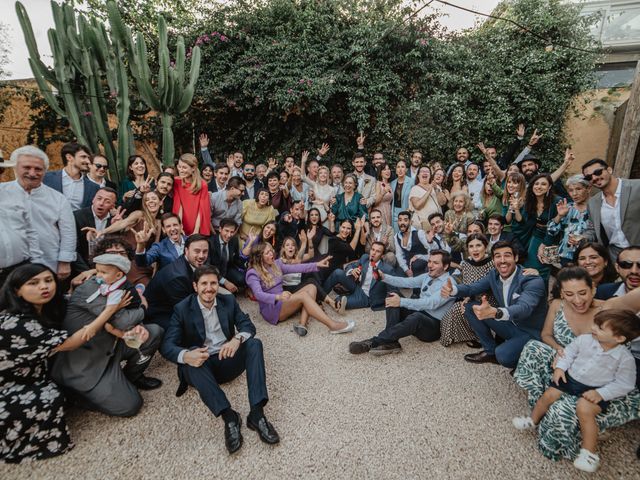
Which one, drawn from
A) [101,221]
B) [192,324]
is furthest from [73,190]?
[192,324]

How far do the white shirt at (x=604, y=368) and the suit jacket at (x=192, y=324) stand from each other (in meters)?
2.57

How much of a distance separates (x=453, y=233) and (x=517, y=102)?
17.4ft

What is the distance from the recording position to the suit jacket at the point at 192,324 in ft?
8.63

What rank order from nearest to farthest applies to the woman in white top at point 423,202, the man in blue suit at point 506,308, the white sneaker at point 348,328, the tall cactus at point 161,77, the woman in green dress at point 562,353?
the woman in green dress at point 562,353 → the man in blue suit at point 506,308 → the white sneaker at point 348,328 → the woman in white top at point 423,202 → the tall cactus at point 161,77

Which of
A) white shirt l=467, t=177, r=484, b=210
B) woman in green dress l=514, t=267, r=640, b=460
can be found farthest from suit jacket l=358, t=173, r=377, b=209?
woman in green dress l=514, t=267, r=640, b=460

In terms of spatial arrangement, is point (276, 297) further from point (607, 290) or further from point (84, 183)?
point (607, 290)

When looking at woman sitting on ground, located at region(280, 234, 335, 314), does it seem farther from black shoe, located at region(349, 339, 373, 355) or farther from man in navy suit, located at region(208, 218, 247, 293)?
black shoe, located at region(349, 339, 373, 355)

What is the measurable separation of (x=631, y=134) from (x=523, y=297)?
18.0 feet

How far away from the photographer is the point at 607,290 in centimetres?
284

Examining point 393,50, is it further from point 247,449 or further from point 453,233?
point 247,449

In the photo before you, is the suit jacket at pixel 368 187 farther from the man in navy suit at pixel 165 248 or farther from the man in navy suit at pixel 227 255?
the man in navy suit at pixel 165 248

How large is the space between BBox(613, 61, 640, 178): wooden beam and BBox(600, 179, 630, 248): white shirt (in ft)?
13.7

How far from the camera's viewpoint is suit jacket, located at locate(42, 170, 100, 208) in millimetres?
3775

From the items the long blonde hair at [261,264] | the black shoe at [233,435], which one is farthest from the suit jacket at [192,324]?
the long blonde hair at [261,264]
